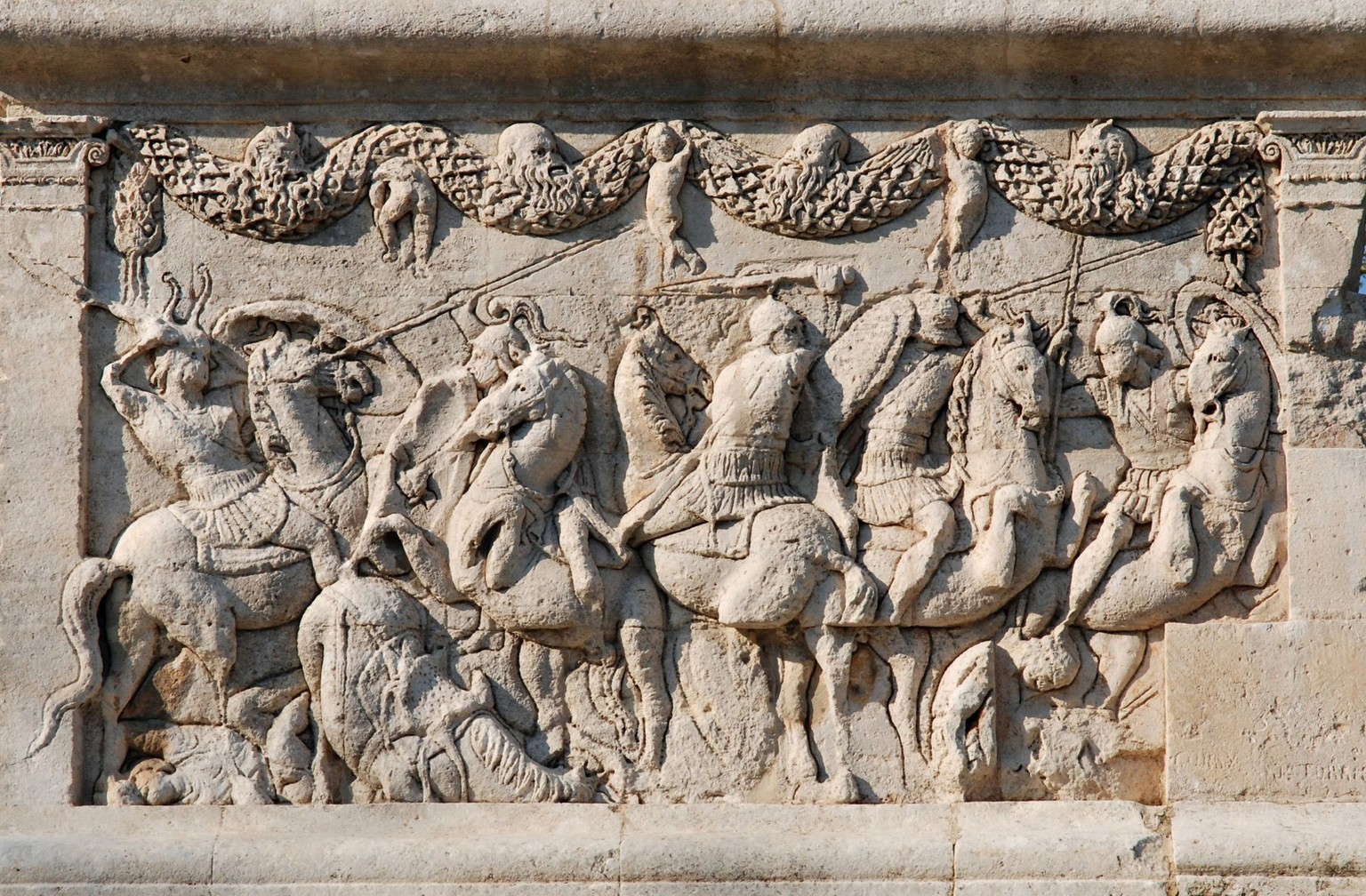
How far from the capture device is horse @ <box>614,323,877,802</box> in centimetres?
752

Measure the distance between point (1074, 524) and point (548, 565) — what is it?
1815 millimetres

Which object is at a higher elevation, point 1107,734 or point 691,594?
point 691,594

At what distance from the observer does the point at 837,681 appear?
753 centimetres

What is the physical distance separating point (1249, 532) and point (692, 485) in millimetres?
1911

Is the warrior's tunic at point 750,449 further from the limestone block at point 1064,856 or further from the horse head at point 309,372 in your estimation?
the limestone block at point 1064,856

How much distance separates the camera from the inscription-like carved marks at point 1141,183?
25.4ft

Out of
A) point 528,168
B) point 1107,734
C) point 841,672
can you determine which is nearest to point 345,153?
point 528,168

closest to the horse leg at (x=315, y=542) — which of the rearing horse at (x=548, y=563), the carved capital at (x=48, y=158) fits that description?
the rearing horse at (x=548, y=563)

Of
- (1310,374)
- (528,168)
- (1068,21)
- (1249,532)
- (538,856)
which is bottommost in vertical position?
(538,856)

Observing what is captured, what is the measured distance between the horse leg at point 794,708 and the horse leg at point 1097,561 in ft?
2.98

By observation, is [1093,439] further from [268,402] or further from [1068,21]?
[268,402]

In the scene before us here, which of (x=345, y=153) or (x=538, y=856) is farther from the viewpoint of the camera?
(x=345, y=153)

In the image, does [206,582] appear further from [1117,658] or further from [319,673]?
[1117,658]

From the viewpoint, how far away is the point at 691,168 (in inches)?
309
